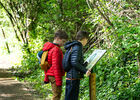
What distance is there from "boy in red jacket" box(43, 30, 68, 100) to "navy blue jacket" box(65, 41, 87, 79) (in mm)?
296

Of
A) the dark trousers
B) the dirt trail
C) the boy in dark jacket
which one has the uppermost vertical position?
the boy in dark jacket

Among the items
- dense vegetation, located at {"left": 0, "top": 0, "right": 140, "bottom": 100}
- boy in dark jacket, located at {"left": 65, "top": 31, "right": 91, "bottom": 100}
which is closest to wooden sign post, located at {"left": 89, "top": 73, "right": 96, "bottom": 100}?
boy in dark jacket, located at {"left": 65, "top": 31, "right": 91, "bottom": 100}

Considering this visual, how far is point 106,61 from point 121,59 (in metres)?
0.72

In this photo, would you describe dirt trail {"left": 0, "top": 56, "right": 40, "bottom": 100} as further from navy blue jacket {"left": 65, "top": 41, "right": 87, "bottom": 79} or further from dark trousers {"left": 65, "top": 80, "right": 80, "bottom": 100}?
navy blue jacket {"left": 65, "top": 41, "right": 87, "bottom": 79}

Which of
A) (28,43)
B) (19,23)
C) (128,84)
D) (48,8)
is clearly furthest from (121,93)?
(19,23)

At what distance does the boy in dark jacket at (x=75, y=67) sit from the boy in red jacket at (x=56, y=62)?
259 mm

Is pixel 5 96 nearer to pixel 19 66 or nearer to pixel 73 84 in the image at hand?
pixel 73 84

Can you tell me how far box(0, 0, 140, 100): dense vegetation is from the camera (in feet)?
18.9

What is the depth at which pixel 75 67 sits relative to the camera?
383 cm

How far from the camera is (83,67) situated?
386 centimetres

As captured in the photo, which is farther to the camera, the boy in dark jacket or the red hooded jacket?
the red hooded jacket

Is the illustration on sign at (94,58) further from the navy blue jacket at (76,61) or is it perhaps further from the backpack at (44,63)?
the backpack at (44,63)

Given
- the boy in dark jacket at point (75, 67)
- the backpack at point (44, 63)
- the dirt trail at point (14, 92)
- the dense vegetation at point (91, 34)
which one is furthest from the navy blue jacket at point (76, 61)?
the dirt trail at point (14, 92)

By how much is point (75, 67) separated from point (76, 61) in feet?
0.43
